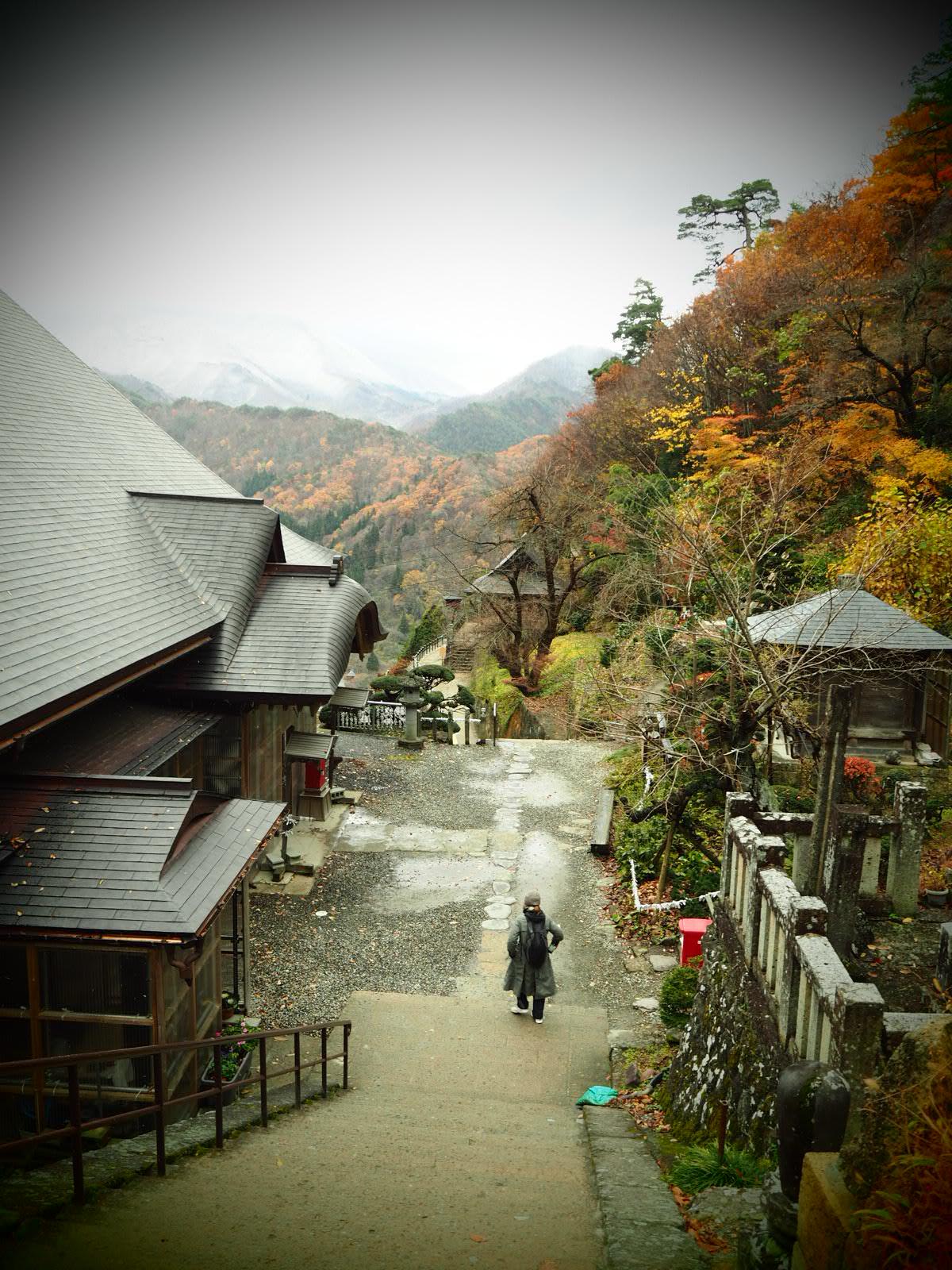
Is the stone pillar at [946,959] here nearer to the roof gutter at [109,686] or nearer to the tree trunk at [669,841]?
the tree trunk at [669,841]

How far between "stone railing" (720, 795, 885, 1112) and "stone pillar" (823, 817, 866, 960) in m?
1.32

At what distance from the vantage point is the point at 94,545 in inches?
400

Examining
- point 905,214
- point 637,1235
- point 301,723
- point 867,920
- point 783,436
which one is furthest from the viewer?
point 905,214

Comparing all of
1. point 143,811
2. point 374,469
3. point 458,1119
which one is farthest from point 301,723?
point 374,469

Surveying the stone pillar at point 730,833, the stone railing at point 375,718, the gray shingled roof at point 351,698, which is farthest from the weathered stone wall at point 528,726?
the stone pillar at point 730,833

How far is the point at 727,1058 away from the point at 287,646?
323 inches

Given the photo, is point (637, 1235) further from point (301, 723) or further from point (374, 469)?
point (374, 469)

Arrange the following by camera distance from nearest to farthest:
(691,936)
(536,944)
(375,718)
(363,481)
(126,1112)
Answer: (126,1112) → (536,944) → (691,936) → (375,718) → (363,481)

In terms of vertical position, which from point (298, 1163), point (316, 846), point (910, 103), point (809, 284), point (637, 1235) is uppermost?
point (910, 103)

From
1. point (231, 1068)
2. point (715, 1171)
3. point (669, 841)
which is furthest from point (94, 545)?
point (715, 1171)

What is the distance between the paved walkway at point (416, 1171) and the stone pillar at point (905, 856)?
3.35 meters

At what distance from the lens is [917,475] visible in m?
15.5

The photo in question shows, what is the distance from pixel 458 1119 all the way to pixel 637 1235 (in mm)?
2869

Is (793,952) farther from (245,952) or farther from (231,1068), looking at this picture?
(245,952)
